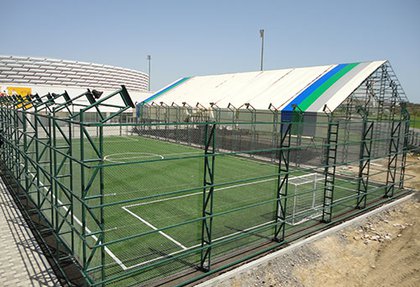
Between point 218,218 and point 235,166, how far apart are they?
8.31 meters

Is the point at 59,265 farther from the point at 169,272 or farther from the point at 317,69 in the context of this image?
the point at 317,69

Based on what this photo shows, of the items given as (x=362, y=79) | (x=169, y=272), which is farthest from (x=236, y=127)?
(x=169, y=272)

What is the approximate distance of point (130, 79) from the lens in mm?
104000

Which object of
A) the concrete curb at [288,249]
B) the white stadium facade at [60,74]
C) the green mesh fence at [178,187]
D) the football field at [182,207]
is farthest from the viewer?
the white stadium facade at [60,74]

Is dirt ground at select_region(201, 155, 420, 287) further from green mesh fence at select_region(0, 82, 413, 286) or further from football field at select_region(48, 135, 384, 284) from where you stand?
football field at select_region(48, 135, 384, 284)

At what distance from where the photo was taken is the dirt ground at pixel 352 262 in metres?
6.90

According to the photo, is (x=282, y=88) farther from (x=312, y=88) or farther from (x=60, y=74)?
(x=60, y=74)

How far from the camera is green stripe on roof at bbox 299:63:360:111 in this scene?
20188 millimetres

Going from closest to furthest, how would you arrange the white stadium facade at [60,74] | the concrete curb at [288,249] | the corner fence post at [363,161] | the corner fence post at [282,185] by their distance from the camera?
the concrete curb at [288,249]
the corner fence post at [282,185]
the corner fence post at [363,161]
the white stadium facade at [60,74]

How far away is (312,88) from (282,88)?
8.81ft

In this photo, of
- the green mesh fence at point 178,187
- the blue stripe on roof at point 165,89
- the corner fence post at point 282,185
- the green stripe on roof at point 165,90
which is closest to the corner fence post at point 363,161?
the green mesh fence at point 178,187

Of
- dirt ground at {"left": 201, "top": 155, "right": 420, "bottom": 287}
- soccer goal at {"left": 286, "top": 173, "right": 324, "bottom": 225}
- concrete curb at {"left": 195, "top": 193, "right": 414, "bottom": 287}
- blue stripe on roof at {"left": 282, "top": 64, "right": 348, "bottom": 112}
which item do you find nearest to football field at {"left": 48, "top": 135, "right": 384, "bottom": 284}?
soccer goal at {"left": 286, "top": 173, "right": 324, "bottom": 225}

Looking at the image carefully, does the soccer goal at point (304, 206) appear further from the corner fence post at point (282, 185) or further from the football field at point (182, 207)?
the corner fence post at point (282, 185)

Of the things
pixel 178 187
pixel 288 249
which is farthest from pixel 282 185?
pixel 178 187
